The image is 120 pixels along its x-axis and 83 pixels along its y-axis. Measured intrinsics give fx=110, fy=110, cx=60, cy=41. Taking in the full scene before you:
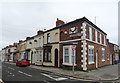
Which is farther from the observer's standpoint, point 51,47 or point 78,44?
point 51,47

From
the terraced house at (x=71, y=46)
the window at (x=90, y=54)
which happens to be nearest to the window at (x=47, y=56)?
the terraced house at (x=71, y=46)

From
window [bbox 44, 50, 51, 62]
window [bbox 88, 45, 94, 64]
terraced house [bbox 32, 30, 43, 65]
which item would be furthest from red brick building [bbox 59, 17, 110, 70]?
terraced house [bbox 32, 30, 43, 65]

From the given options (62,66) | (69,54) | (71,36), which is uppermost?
(71,36)

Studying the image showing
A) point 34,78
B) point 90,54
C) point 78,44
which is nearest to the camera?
point 34,78

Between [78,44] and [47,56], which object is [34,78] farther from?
[47,56]

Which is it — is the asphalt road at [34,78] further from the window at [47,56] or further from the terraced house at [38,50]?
the terraced house at [38,50]

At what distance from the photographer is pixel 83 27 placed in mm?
13969

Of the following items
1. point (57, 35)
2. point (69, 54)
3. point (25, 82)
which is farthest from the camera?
point (57, 35)

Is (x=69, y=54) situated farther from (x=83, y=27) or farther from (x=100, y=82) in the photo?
(x=100, y=82)

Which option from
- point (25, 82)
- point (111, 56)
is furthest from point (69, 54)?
point (111, 56)

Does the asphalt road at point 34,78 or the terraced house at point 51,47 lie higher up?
the terraced house at point 51,47

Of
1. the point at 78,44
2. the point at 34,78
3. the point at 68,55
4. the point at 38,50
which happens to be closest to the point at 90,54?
the point at 78,44

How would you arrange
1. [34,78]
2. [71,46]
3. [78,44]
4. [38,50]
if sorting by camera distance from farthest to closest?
[38,50], [71,46], [78,44], [34,78]

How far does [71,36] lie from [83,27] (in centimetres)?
223
